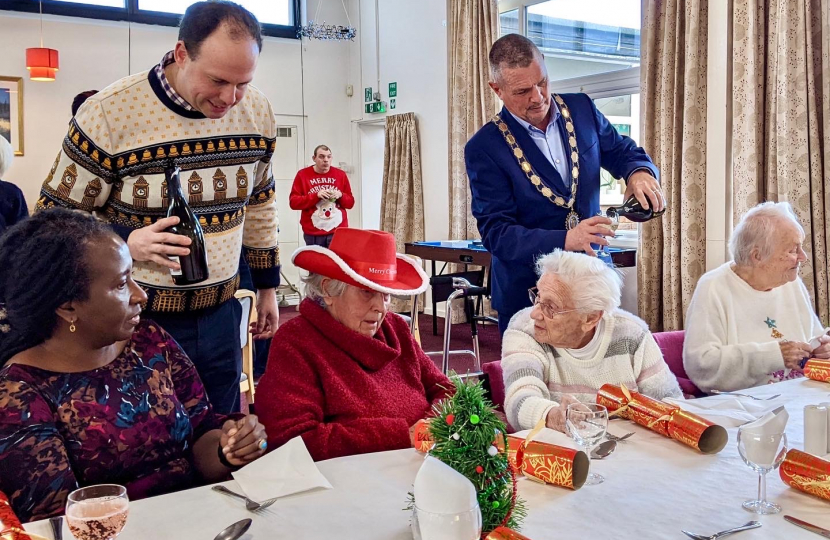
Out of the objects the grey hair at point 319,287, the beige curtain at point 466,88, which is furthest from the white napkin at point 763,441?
the beige curtain at point 466,88

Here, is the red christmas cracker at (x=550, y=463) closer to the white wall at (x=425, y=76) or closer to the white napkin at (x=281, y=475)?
the white napkin at (x=281, y=475)

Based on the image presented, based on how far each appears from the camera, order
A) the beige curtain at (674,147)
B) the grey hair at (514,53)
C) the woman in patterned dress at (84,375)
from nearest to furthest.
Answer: the woman in patterned dress at (84,375)
the grey hair at (514,53)
the beige curtain at (674,147)

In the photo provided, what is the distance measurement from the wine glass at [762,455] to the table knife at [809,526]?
4cm

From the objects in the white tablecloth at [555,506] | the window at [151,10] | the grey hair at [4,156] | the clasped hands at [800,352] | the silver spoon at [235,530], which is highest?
the window at [151,10]

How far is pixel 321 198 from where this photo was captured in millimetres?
8227

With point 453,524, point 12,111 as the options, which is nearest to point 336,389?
point 453,524

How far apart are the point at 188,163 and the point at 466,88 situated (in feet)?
19.5

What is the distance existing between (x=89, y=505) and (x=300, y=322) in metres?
0.95

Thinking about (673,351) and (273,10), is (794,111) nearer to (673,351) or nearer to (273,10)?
(673,351)

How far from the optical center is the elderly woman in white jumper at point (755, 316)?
2.76m

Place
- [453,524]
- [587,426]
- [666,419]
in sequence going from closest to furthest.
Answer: [453,524]
[587,426]
[666,419]

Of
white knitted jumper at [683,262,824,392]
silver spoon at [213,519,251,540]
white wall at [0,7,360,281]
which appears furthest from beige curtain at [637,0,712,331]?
white wall at [0,7,360,281]

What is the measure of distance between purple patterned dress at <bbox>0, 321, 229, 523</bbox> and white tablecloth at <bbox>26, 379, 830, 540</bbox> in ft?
0.58

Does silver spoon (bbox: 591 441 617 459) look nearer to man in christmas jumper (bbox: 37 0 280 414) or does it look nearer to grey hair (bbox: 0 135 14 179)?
man in christmas jumper (bbox: 37 0 280 414)
